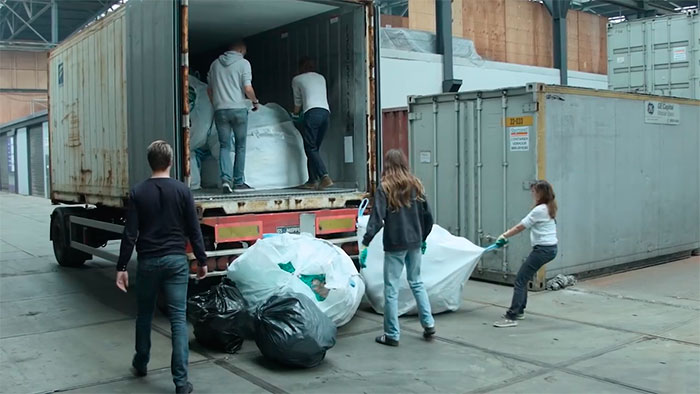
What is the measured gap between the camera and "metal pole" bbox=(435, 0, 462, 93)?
14.6 m

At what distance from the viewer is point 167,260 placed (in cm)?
450

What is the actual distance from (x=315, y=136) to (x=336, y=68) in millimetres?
854

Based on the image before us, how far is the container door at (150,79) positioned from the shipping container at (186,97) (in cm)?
1

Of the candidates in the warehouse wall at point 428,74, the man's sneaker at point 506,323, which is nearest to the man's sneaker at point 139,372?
the man's sneaker at point 506,323

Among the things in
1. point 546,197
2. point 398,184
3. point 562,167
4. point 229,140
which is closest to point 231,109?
point 229,140

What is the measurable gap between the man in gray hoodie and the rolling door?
23683 mm

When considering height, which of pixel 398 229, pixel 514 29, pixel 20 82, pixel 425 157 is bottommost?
pixel 398 229

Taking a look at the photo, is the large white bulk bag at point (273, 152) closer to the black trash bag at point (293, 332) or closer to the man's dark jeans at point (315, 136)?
the man's dark jeans at point (315, 136)

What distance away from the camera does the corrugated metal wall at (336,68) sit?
25.0 feet

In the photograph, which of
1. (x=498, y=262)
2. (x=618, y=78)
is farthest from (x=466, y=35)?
(x=498, y=262)

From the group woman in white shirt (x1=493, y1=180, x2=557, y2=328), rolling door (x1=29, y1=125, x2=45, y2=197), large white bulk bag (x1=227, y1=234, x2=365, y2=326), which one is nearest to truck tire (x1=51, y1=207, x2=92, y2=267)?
large white bulk bag (x1=227, y1=234, x2=365, y2=326)

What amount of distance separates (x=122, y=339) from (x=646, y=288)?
18.7 ft

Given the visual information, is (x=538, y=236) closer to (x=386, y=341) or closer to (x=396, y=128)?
(x=386, y=341)

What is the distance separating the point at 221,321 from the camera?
5.41m
